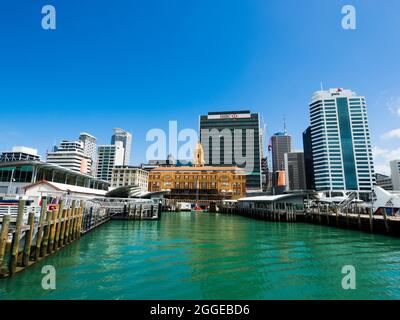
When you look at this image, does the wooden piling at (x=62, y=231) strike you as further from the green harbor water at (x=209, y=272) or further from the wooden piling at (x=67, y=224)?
the green harbor water at (x=209, y=272)

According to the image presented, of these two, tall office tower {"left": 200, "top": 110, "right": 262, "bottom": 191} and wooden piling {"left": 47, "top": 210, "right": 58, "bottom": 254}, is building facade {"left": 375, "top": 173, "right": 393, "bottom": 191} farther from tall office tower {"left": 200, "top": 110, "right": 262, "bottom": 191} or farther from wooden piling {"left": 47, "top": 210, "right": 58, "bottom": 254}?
wooden piling {"left": 47, "top": 210, "right": 58, "bottom": 254}

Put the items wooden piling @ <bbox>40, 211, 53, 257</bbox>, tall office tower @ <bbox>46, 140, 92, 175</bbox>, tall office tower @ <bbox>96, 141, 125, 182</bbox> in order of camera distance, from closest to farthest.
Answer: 1. wooden piling @ <bbox>40, 211, 53, 257</bbox>
2. tall office tower @ <bbox>46, 140, 92, 175</bbox>
3. tall office tower @ <bbox>96, 141, 125, 182</bbox>

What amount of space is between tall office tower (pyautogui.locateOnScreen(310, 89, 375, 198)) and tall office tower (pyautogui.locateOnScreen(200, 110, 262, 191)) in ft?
120

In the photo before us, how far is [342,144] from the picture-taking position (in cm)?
13038

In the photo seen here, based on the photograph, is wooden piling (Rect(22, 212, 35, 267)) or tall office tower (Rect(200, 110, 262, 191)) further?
tall office tower (Rect(200, 110, 262, 191))

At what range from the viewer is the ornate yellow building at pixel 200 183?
10606cm

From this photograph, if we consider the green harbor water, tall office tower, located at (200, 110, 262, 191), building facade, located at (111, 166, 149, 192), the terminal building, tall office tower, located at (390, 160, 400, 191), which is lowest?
the green harbor water

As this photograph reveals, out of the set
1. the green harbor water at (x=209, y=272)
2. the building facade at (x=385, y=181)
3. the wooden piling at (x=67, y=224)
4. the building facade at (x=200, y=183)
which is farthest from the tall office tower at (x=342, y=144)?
the wooden piling at (x=67, y=224)

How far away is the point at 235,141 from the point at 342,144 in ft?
209

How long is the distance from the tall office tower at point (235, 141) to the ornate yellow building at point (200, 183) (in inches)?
1669

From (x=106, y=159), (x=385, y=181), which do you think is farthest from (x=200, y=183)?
(x=385, y=181)

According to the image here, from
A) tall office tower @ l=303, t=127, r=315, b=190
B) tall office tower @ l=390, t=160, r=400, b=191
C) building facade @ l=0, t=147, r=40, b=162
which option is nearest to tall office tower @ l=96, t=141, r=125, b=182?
building facade @ l=0, t=147, r=40, b=162

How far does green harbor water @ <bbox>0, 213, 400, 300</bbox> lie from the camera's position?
9516mm
